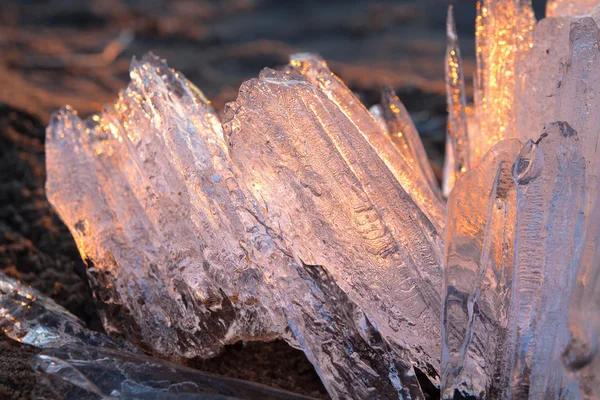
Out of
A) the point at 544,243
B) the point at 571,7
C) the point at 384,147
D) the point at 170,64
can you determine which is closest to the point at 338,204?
the point at 384,147

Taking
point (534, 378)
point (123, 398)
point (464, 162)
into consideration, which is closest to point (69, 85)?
point (464, 162)

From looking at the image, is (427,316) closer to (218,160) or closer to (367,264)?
(367,264)

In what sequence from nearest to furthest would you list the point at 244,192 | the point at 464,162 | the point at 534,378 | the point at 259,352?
the point at 534,378 → the point at 244,192 → the point at 259,352 → the point at 464,162

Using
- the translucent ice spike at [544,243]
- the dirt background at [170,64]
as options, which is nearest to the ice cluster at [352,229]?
the translucent ice spike at [544,243]

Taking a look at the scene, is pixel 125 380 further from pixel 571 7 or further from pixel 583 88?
pixel 571 7

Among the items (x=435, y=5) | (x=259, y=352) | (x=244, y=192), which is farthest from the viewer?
(x=435, y=5)

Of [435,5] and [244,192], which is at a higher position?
[435,5]

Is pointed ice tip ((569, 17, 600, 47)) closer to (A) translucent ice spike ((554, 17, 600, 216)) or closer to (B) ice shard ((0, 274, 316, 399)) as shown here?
(A) translucent ice spike ((554, 17, 600, 216))
